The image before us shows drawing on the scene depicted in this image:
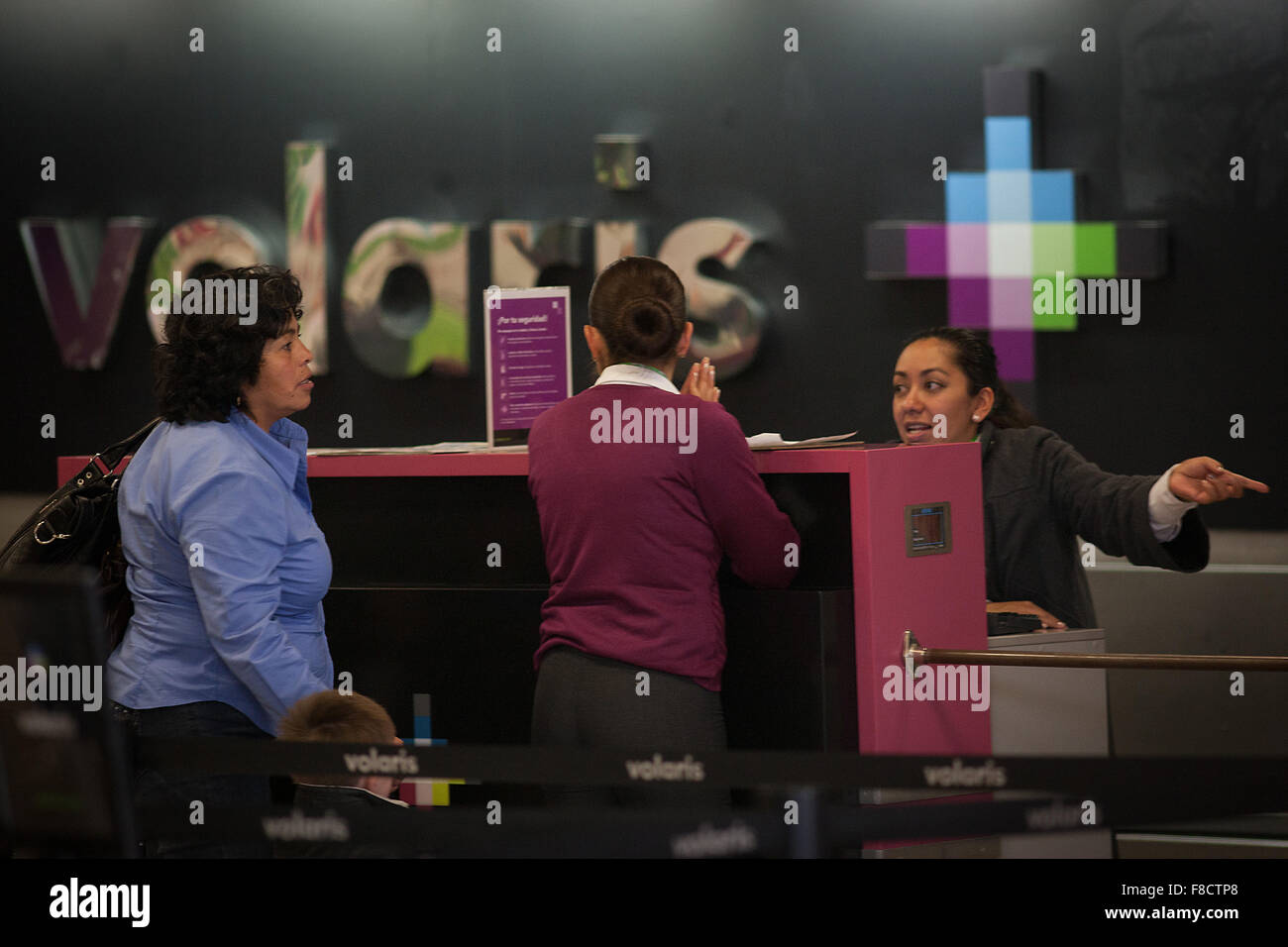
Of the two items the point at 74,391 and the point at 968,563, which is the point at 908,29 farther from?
the point at 74,391

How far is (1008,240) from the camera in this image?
208 inches

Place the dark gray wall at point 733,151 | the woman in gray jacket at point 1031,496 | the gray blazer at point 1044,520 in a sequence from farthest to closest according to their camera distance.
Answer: the dark gray wall at point 733,151, the gray blazer at point 1044,520, the woman in gray jacket at point 1031,496

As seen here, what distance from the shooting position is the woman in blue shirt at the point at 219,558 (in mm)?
2555

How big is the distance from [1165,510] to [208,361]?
2.15m

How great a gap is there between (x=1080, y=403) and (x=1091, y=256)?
49 centimetres

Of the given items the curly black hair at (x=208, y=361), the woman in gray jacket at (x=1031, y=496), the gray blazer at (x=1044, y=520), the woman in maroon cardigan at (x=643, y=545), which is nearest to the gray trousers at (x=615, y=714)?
the woman in maroon cardigan at (x=643, y=545)

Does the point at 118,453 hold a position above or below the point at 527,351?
below

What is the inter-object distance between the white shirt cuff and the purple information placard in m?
1.37

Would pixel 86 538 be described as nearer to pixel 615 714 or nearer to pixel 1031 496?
pixel 615 714

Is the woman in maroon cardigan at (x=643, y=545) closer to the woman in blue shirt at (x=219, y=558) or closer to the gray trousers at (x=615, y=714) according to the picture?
the gray trousers at (x=615, y=714)

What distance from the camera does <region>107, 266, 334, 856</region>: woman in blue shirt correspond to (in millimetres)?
2555

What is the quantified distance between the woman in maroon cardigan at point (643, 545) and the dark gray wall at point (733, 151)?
272 cm

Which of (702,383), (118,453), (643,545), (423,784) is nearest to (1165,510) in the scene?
(702,383)

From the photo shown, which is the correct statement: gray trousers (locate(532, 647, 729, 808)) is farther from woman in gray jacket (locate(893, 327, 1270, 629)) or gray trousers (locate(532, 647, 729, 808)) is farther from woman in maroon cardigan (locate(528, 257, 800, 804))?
woman in gray jacket (locate(893, 327, 1270, 629))
